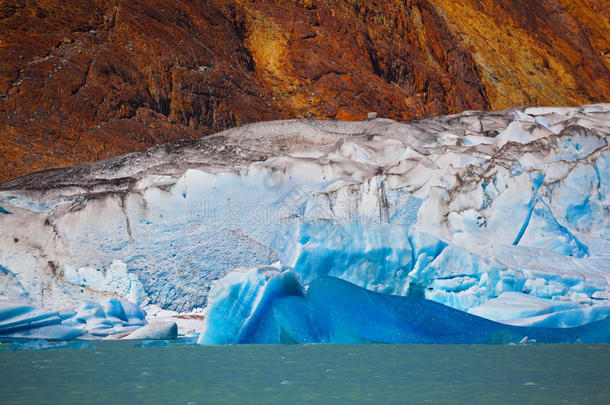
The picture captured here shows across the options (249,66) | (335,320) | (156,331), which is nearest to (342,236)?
(335,320)

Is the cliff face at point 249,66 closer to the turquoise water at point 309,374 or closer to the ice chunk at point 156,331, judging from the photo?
the ice chunk at point 156,331

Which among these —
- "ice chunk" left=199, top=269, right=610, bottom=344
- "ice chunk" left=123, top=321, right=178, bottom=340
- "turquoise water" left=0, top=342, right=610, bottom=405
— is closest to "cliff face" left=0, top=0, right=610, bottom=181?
"ice chunk" left=123, top=321, right=178, bottom=340

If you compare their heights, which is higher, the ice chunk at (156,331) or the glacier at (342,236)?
the glacier at (342,236)

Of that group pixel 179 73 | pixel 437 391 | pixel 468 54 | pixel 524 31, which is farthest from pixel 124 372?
pixel 524 31

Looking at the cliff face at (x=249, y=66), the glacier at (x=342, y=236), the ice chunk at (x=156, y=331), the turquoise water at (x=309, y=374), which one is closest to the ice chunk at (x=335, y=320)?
the glacier at (x=342, y=236)

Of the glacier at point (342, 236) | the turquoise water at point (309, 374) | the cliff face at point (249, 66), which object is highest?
the cliff face at point (249, 66)

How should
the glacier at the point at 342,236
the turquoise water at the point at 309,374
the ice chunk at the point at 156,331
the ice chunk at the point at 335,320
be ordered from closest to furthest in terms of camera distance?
the turquoise water at the point at 309,374 → the ice chunk at the point at 335,320 → the glacier at the point at 342,236 → the ice chunk at the point at 156,331

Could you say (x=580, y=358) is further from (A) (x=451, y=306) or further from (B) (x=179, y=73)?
(B) (x=179, y=73)
